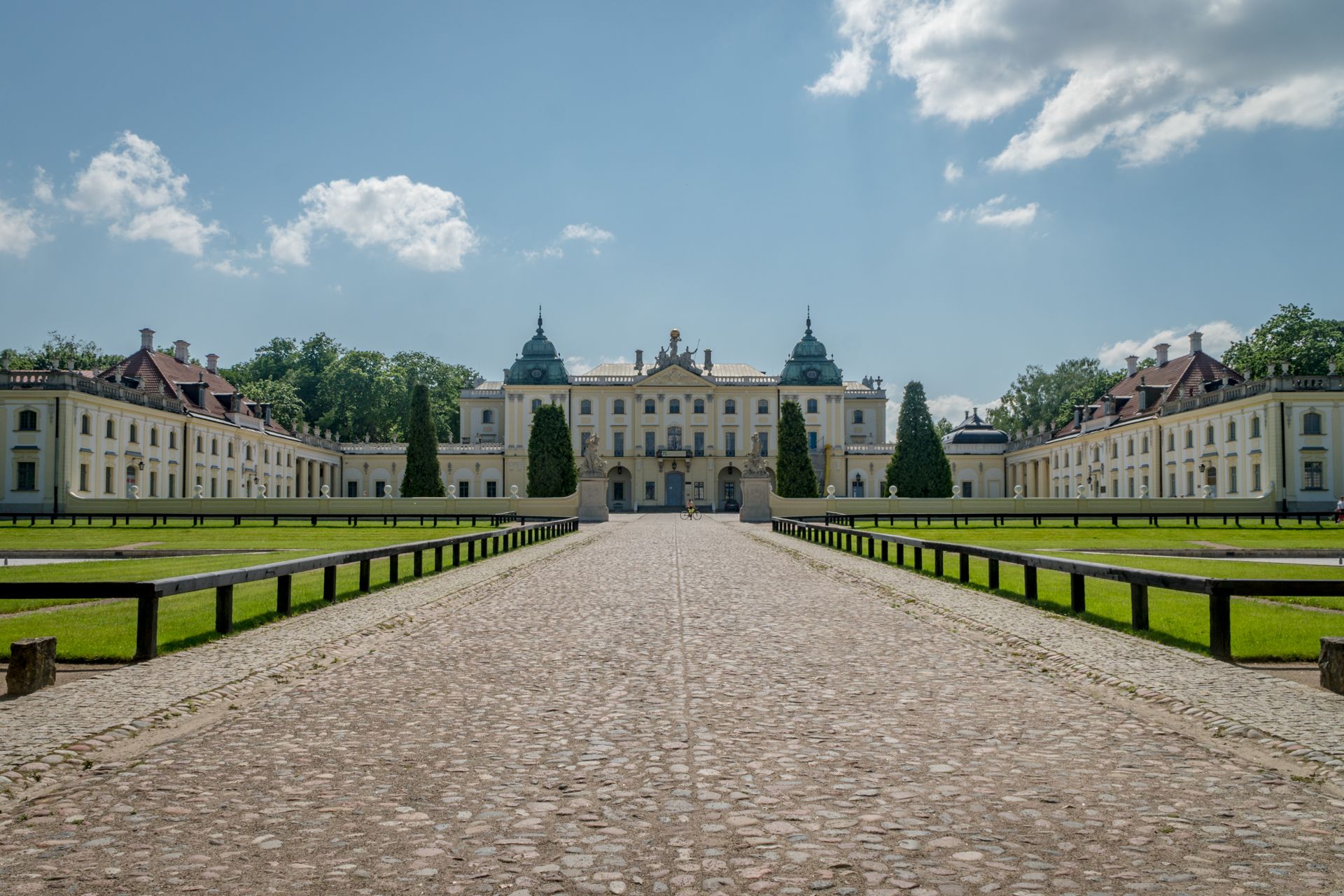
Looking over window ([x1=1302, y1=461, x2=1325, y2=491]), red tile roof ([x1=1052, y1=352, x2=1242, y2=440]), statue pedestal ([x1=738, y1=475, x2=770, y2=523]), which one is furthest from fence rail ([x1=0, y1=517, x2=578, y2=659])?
red tile roof ([x1=1052, y1=352, x2=1242, y2=440])

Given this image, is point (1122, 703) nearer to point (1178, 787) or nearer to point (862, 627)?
point (1178, 787)

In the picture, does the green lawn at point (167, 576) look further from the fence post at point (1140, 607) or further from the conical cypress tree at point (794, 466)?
the conical cypress tree at point (794, 466)

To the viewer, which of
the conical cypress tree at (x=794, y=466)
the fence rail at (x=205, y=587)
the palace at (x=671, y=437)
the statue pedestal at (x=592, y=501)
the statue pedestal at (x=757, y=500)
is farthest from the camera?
the conical cypress tree at (x=794, y=466)

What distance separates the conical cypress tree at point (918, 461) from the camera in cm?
5541

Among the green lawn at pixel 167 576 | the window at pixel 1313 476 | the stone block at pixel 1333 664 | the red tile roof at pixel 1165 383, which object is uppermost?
the red tile roof at pixel 1165 383

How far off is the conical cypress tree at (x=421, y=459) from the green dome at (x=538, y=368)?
30.2 metres

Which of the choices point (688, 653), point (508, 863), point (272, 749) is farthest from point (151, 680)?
point (508, 863)

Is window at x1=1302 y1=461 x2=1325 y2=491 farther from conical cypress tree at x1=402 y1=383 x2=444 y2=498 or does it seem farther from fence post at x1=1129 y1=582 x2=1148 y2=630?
fence post at x1=1129 y1=582 x2=1148 y2=630

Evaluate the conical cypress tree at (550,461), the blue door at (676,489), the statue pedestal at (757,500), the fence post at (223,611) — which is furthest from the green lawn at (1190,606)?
the blue door at (676,489)

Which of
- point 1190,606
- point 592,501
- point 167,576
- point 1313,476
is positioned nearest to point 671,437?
point 592,501

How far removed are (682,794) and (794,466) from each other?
167 ft

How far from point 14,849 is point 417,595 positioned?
30.9ft

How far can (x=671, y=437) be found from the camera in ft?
275

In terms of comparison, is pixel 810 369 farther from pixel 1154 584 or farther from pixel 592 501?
pixel 1154 584
